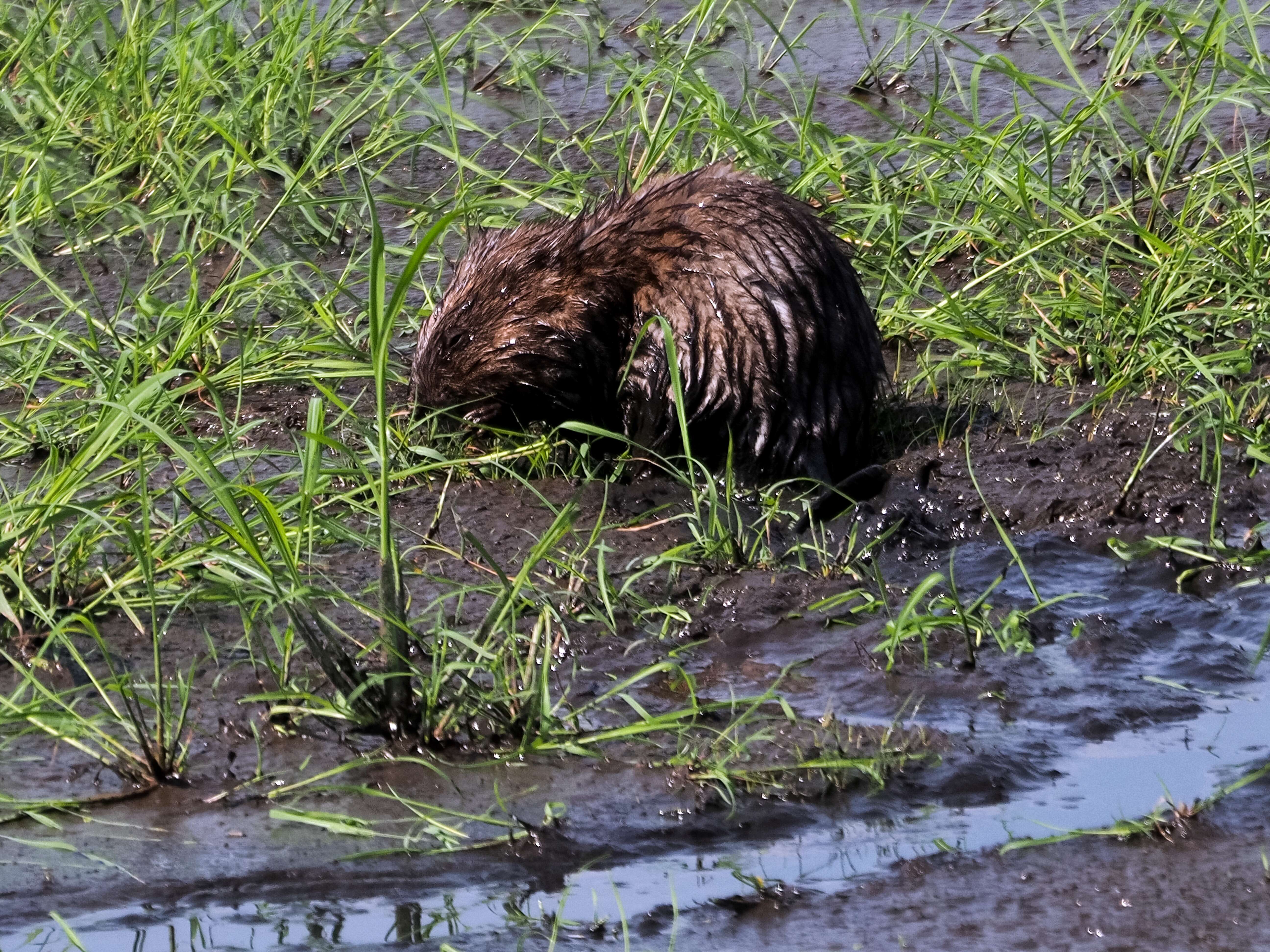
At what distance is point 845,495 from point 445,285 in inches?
75.0

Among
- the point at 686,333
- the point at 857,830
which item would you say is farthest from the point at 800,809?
the point at 686,333

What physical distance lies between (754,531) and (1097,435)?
1.09 meters

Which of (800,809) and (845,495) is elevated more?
(845,495)

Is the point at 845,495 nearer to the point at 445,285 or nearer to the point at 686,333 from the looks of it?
the point at 686,333

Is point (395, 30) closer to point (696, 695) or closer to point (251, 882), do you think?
point (696, 695)

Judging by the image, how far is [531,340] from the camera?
4.76 metres

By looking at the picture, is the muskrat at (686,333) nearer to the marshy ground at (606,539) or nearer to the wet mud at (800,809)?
the marshy ground at (606,539)

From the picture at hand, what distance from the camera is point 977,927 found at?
9.07ft

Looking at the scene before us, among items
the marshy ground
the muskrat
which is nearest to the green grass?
the marshy ground

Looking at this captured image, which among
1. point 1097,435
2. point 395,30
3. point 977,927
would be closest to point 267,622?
point 977,927

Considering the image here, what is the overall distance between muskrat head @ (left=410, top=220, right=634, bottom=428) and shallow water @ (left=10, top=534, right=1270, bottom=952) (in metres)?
1.18

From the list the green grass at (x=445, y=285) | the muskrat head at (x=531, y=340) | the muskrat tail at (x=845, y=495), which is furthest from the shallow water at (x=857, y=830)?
the muskrat head at (x=531, y=340)

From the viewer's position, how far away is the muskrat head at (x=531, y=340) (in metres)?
4.75

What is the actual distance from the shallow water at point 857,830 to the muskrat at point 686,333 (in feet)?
2.96
